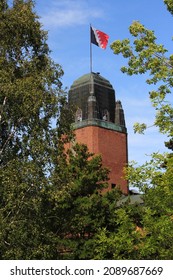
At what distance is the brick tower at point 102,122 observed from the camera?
241 ft

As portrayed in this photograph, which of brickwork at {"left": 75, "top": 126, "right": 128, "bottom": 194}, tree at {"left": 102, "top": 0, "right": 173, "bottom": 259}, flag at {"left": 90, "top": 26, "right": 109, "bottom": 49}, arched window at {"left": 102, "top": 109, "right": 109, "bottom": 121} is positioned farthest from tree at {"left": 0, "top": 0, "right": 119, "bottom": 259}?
arched window at {"left": 102, "top": 109, "right": 109, "bottom": 121}

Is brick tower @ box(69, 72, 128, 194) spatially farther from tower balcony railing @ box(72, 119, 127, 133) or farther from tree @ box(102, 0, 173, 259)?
tree @ box(102, 0, 173, 259)

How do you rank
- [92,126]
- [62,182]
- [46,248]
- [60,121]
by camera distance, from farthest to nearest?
1. [92,126]
2. [60,121]
3. [62,182]
4. [46,248]

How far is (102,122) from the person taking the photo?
2968 inches

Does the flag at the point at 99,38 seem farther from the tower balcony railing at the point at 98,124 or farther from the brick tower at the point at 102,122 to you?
the tower balcony railing at the point at 98,124

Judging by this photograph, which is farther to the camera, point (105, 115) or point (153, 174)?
point (105, 115)

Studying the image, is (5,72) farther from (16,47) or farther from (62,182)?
(62,182)

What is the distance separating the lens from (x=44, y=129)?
78.9 feet

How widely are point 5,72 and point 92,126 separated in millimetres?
50740

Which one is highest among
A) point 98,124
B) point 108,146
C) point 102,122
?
point 102,122

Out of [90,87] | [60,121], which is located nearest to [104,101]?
[90,87]

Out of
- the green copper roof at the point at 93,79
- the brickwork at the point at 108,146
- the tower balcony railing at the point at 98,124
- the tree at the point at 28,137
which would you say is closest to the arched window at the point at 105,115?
the tower balcony railing at the point at 98,124

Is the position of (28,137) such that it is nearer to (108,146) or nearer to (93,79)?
(108,146)

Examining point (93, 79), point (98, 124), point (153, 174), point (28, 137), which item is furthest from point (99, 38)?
point (153, 174)
